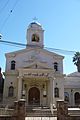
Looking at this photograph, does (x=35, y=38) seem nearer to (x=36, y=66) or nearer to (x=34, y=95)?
(x=36, y=66)

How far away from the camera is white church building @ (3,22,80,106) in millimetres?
30094

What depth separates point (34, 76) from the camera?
98.1 feet

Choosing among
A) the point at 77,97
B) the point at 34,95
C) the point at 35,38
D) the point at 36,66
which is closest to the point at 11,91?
the point at 34,95

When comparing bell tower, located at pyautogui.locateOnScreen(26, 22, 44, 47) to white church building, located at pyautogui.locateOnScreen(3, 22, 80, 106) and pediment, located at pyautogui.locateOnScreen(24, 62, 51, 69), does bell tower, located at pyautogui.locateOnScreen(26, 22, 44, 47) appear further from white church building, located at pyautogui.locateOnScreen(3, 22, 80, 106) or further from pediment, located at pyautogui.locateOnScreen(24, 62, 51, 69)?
pediment, located at pyautogui.locateOnScreen(24, 62, 51, 69)

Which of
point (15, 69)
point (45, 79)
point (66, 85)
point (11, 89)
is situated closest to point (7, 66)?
point (15, 69)

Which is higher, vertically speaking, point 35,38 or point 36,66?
point 35,38

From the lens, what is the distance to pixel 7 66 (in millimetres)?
32469

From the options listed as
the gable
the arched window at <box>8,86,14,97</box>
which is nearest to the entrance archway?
the arched window at <box>8,86,14,97</box>

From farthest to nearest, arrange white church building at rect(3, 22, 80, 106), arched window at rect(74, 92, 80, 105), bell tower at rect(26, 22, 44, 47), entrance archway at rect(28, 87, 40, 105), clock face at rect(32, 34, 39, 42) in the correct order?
arched window at rect(74, 92, 80, 105), clock face at rect(32, 34, 39, 42), bell tower at rect(26, 22, 44, 47), entrance archway at rect(28, 87, 40, 105), white church building at rect(3, 22, 80, 106)

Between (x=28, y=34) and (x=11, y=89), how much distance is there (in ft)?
31.9

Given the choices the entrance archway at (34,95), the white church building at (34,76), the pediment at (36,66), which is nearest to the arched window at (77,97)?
the white church building at (34,76)

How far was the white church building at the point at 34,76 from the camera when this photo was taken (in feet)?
98.7

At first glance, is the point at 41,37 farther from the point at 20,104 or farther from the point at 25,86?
the point at 20,104

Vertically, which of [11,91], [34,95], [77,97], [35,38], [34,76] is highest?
[35,38]
